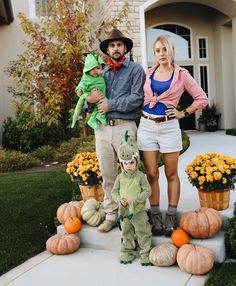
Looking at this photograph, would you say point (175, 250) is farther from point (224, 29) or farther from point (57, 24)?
point (224, 29)

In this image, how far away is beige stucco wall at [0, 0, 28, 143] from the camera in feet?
39.2

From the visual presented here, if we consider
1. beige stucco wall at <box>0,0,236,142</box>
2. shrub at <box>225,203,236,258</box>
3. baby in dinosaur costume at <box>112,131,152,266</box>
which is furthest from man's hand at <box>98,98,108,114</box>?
beige stucco wall at <box>0,0,236,142</box>

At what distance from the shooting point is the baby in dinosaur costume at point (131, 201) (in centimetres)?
346

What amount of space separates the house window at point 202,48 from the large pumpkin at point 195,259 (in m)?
11.8

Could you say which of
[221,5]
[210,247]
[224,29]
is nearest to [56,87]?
[210,247]

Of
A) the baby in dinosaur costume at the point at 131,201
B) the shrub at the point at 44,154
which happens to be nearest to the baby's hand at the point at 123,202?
the baby in dinosaur costume at the point at 131,201

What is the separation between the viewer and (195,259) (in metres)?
3.30

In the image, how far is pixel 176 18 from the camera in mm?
13742

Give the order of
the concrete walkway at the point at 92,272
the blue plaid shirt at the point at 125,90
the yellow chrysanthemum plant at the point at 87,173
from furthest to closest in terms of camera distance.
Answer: the yellow chrysanthemum plant at the point at 87,173 < the blue plaid shirt at the point at 125,90 < the concrete walkway at the point at 92,272

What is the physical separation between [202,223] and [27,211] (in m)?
2.52

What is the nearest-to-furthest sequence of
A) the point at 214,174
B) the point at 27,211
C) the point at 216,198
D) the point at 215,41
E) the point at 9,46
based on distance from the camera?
the point at 214,174 → the point at 216,198 → the point at 27,211 → the point at 9,46 → the point at 215,41

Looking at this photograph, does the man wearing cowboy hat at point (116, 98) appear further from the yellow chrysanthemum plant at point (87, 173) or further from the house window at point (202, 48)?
the house window at point (202, 48)

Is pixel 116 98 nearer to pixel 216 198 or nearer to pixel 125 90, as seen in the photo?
pixel 125 90

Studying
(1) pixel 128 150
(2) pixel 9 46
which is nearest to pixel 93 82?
(1) pixel 128 150
